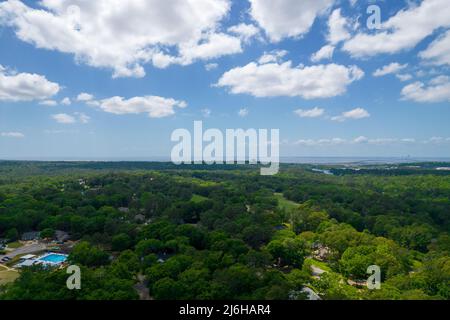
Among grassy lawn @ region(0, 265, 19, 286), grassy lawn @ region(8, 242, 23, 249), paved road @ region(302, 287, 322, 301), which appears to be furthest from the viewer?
grassy lawn @ region(8, 242, 23, 249)

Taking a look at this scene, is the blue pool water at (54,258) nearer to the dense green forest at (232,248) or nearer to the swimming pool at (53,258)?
the swimming pool at (53,258)

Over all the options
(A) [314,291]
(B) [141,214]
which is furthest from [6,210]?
(A) [314,291]

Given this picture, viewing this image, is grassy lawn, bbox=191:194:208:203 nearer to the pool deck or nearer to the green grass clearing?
the pool deck

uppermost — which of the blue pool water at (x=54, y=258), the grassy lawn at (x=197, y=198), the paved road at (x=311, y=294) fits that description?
the grassy lawn at (x=197, y=198)

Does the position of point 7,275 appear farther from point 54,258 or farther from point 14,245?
point 14,245

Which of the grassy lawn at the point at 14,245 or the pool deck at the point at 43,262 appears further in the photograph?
the grassy lawn at the point at 14,245

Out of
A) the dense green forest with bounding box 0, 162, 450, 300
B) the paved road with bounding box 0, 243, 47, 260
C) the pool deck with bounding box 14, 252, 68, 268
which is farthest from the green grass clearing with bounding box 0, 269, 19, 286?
the paved road with bounding box 0, 243, 47, 260

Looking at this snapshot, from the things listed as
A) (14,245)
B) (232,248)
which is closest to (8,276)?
(14,245)

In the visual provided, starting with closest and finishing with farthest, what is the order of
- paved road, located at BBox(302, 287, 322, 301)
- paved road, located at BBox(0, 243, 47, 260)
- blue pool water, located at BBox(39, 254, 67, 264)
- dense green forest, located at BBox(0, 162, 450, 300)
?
paved road, located at BBox(302, 287, 322, 301) → dense green forest, located at BBox(0, 162, 450, 300) → blue pool water, located at BBox(39, 254, 67, 264) → paved road, located at BBox(0, 243, 47, 260)

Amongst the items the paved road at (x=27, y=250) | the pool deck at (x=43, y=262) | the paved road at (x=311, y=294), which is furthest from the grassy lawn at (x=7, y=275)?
the paved road at (x=311, y=294)
